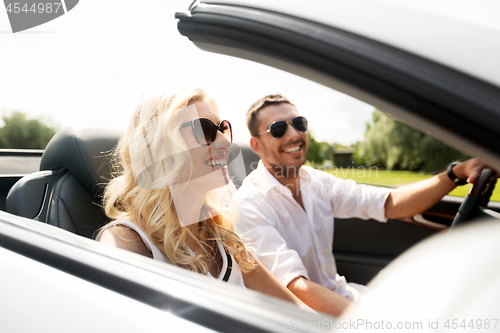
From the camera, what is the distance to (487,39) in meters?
0.57

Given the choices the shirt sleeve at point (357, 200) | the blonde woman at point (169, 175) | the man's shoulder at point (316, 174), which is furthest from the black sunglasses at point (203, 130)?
the shirt sleeve at point (357, 200)

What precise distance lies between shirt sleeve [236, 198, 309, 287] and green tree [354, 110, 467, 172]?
2.25 feet

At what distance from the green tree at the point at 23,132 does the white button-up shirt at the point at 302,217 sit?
3.04ft

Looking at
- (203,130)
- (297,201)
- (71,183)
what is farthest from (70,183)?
(297,201)

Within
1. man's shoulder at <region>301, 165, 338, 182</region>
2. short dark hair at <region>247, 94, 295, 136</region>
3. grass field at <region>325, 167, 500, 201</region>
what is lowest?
grass field at <region>325, 167, 500, 201</region>

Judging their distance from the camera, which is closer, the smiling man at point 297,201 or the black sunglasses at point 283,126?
the smiling man at point 297,201

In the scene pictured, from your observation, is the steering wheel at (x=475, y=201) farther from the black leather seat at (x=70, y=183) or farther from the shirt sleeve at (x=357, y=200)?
the black leather seat at (x=70, y=183)

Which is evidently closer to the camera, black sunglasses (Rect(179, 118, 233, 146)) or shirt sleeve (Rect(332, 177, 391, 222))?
black sunglasses (Rect(179, 118, 233, 146))

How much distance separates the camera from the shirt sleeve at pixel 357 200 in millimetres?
2332

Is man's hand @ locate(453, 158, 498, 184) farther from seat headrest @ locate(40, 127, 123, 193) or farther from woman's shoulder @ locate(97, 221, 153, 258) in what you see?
seat headrest @ locate(40, 127, 123, 193)

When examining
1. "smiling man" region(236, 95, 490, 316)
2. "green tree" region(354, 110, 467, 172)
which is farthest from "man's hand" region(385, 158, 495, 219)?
"green tree" region(354, 110, 467, 172)

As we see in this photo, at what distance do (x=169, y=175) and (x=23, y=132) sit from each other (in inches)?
27.0

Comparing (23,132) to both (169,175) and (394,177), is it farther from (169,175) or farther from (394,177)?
(394,177)

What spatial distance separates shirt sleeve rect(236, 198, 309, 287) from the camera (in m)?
1.72
